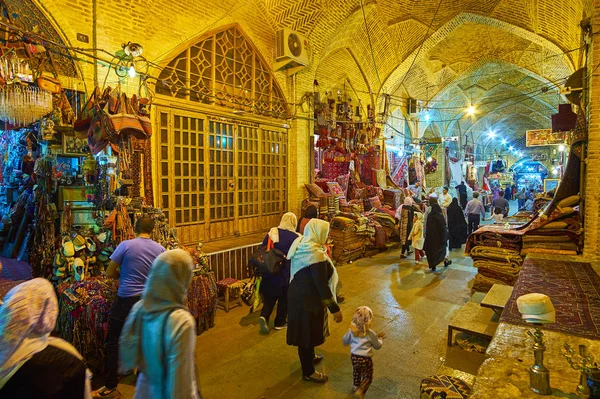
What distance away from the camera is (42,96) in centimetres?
467

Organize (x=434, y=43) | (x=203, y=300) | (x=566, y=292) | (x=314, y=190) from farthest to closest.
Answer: (x=434, y=43) < (x=314, y=190) < (x=203, y=300) < (x=566, y=292)

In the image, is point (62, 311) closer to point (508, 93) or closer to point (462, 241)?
point (462, 241)

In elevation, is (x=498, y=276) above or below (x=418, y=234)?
below

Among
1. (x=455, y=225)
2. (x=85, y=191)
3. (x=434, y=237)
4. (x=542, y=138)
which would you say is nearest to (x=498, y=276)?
(x=434, y=237)

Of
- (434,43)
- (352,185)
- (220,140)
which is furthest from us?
(434,43)

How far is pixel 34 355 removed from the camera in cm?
158

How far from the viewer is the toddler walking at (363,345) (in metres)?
3.21

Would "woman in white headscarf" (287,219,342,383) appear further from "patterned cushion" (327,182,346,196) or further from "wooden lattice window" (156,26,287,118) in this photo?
"patterned cushion" (327,182,346,196)

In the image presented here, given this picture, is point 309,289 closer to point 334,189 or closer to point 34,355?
point 34,355

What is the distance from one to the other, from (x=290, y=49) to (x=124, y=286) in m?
7.03

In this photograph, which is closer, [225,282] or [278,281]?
[278,281]

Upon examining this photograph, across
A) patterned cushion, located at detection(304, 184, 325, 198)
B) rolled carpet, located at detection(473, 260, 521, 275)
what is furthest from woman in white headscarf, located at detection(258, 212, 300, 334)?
patterned cushion, located at detection(304, 184, 325, 198)

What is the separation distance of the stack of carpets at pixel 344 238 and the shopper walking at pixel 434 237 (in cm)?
183

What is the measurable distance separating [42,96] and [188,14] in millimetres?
3356
